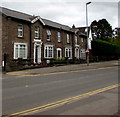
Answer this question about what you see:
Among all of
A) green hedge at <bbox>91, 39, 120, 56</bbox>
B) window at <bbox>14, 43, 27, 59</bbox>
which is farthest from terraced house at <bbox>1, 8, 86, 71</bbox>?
green hedge at <bbox>91, 39, 120, 56</bbox>

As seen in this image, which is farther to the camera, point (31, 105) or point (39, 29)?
point (39, 29)

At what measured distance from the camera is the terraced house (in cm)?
2178

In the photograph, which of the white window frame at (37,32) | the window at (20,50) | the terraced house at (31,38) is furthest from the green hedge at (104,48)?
the window at (20,50)

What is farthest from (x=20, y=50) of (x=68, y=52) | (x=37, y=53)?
(x=68, y=52)

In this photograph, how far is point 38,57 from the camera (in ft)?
85.5

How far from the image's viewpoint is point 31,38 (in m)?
24.7

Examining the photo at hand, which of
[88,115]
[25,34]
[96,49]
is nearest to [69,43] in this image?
[96,49]

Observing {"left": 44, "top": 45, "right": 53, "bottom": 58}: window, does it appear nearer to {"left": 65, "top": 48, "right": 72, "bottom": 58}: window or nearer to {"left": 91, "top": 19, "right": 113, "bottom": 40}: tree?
{"left": 65, "top": 48, "right": 72, "bottom": 58}: window

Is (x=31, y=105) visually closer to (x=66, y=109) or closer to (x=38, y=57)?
(x=66, y=109)

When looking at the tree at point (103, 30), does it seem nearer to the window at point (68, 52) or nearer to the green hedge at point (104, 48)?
the green hedge at point (104, 48)

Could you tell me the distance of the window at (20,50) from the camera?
74.5ft

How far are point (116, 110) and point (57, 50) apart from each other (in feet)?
82.7

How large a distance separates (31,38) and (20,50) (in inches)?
108

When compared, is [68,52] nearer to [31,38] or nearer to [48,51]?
[48,51]
